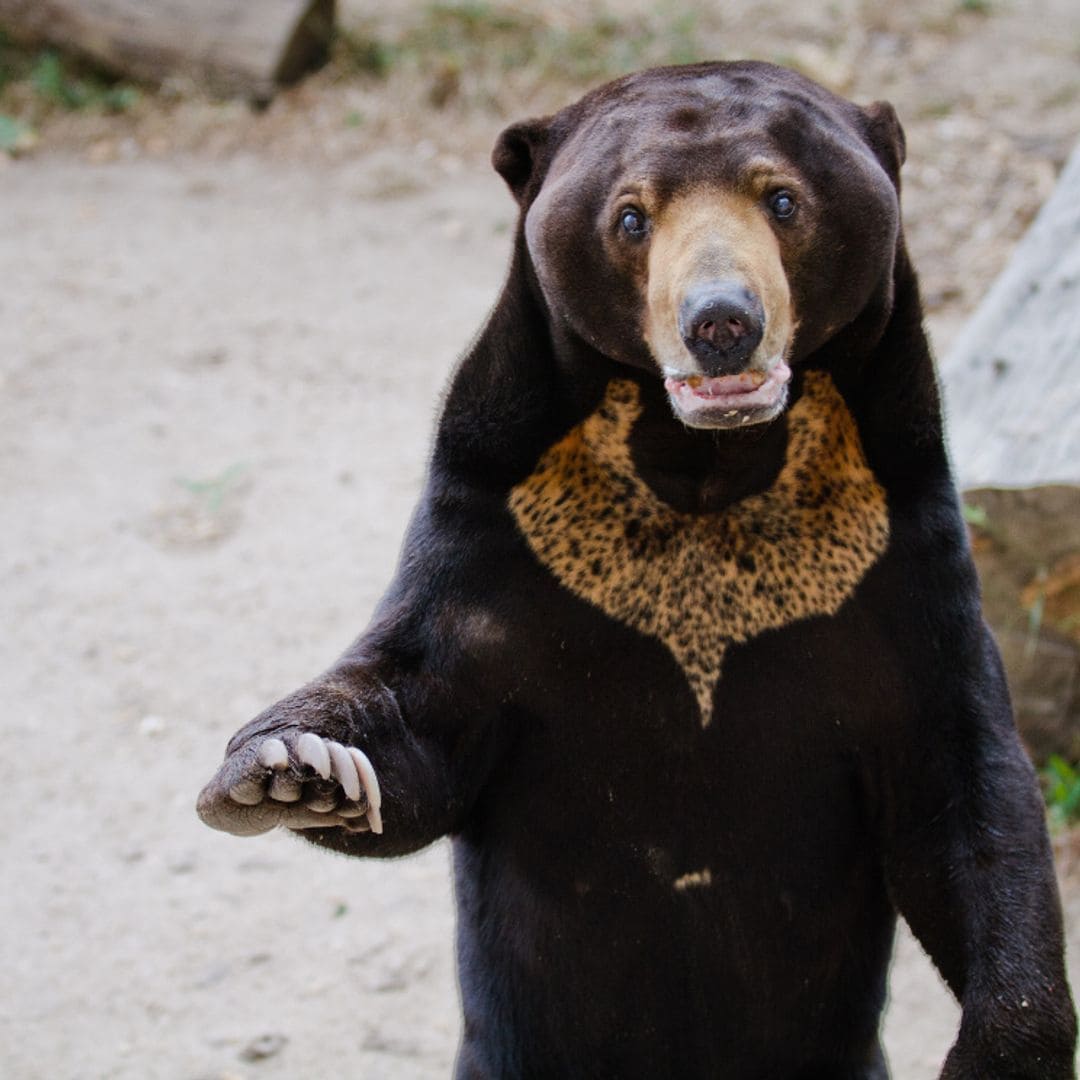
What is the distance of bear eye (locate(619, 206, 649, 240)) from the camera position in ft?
8.91

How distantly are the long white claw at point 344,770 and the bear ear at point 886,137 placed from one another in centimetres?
126

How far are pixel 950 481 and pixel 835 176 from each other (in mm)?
553

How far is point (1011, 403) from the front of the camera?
15.3 ft

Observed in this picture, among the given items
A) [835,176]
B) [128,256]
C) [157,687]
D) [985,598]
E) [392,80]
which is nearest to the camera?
[835,176]

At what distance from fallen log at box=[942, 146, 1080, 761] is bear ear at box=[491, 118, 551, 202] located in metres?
1.83

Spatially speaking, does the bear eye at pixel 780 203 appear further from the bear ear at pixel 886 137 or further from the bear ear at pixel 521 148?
the bear ear at pixel 521 148

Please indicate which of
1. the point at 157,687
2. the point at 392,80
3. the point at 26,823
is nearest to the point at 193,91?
the point at 392,80

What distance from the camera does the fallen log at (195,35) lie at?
32.2 feet

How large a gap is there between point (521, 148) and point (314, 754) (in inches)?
42.4

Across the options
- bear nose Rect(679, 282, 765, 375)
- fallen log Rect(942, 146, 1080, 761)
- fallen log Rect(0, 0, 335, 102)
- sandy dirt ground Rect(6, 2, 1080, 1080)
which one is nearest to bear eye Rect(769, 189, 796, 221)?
bear nose Rect(679, 282, 765, 375)

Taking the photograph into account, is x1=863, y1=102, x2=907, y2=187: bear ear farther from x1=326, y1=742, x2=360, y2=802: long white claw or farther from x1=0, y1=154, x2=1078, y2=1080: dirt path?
x1=0, y1=154, x2=1078, y2=1080: dirt path

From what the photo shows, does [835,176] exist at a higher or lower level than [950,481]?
higher

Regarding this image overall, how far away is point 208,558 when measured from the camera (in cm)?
639

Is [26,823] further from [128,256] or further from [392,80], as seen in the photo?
[392,80]
